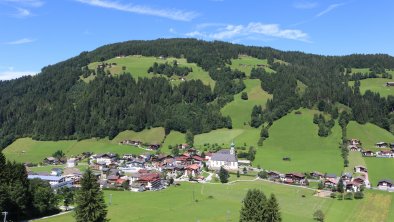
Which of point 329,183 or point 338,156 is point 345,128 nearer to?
point 338,156

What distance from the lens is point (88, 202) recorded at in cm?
5584

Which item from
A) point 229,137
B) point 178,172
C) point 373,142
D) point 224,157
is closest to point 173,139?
point 229,137

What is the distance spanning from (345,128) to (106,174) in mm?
95205

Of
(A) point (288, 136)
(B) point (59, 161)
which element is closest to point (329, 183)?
(A) point (288, 136)

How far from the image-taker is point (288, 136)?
17312cm

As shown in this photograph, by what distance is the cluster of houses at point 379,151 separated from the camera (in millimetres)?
157875

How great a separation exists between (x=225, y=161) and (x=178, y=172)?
1776 cm

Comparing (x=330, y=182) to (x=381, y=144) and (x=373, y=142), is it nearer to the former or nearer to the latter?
(x=381, y=144)

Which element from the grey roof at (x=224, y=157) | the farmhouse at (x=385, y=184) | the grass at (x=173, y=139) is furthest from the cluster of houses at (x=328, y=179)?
the grass at (x=173, y=139)

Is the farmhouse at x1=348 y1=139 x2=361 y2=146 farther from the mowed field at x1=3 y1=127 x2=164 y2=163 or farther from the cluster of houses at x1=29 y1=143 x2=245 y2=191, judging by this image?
the mowed field at x1=3 y1=127 x2=164 y2=163

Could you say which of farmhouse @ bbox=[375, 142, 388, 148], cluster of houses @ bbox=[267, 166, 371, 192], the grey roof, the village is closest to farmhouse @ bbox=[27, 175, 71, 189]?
the village

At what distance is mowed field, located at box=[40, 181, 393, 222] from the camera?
266 feet

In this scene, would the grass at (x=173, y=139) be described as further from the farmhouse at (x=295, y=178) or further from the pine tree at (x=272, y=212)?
the pine tree at (x=272, y=212)

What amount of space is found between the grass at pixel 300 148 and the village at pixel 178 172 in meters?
6.26
